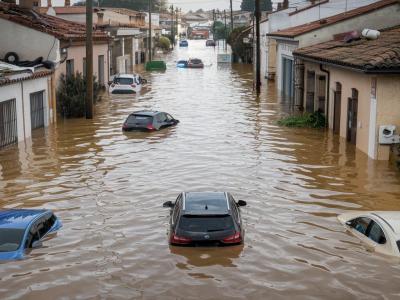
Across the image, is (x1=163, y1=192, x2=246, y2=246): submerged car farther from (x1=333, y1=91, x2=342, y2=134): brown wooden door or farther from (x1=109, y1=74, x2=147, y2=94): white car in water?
(x1=109, y1=74, x2=147, y2=94): white car in water

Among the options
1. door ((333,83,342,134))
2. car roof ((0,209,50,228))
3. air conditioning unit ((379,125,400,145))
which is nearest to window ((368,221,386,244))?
car roof ((0,209,50,228))

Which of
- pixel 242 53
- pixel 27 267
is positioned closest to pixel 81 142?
pixel 27 267

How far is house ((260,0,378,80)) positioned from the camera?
45.0 metres

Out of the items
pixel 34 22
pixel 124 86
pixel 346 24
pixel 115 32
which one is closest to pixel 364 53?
pixel 346 24

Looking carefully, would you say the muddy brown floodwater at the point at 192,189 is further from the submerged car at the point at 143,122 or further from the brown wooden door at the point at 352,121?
the brown wooden door at the point at 352,121

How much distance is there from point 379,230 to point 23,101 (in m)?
19.4

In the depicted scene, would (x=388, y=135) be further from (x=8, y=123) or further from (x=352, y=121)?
(x=8, y=123)

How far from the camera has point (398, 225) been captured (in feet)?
43.9

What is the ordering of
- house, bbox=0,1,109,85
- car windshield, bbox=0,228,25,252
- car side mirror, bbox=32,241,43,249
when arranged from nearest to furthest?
1. car windshield, bbox=0,228,25,252
2. car side mirror, bbox=32,241,43,249
3. house, bbox=0,1,109,85

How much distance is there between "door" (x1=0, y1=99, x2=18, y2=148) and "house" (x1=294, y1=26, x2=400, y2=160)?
13.6 meters

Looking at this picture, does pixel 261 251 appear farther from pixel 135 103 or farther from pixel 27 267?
pixel 135 103

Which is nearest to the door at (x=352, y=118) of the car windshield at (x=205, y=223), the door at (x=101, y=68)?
the car windshield at (x=205, y=223)

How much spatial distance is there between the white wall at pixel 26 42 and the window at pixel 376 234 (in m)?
23.9

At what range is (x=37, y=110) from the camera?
3181cm
